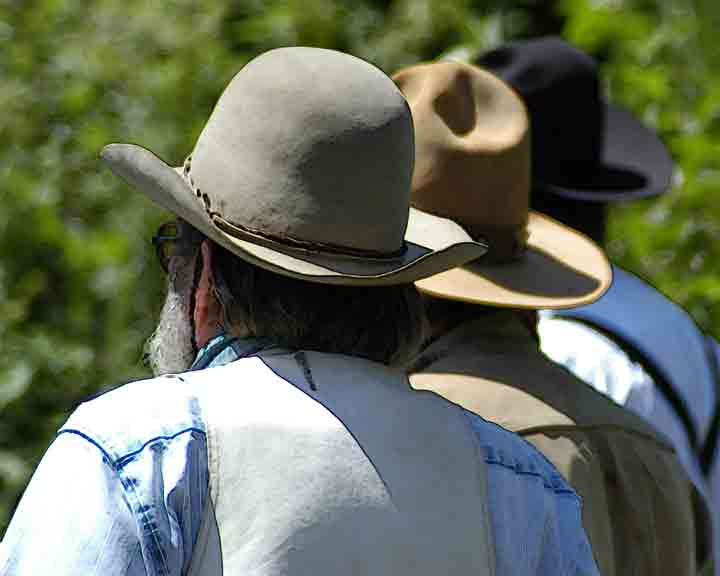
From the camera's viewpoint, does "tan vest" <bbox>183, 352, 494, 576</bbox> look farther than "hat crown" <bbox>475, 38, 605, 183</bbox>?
No

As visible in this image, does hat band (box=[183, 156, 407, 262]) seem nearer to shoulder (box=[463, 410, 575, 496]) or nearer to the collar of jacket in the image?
shoulder (box=[463, 410, 575, 496])

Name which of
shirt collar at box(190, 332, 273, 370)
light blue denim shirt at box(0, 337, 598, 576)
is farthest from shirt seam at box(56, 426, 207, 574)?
shirt collar at box(190, 332, 273, 370)

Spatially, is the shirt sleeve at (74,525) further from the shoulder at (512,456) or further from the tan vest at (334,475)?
the shoulder at (512,456)

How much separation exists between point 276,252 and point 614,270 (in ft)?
5.55

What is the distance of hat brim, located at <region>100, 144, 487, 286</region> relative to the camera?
1.79 metres

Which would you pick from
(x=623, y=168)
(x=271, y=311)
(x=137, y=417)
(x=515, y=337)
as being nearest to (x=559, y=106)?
(x=623, y=168)

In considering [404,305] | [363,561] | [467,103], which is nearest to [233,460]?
[363,561]

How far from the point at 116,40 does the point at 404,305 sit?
9.75 feet

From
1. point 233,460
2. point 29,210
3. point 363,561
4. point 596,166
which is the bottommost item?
point 29,210

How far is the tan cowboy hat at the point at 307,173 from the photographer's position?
1.82 metres

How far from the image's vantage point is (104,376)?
384 cm

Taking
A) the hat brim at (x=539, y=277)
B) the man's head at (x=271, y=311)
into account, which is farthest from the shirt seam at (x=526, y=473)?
the hat brim at (x=539, y=277)

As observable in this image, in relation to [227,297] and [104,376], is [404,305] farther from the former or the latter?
[104,376]

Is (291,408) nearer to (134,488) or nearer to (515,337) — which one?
(134,488)
